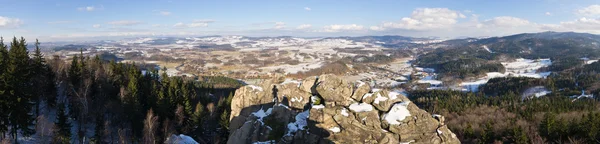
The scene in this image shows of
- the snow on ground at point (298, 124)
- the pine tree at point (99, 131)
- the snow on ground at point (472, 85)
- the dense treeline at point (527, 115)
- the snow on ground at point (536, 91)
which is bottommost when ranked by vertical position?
the snow on ground at point (472, 85)

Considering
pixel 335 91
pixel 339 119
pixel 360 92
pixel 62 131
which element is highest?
pixel 335 91

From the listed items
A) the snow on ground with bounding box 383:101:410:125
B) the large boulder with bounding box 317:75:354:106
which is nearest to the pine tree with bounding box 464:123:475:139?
the snow on ground with bounding box 383:101:410:125

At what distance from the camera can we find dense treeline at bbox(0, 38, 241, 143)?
34.7 m

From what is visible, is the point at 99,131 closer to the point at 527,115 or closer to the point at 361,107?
the point at 361,107

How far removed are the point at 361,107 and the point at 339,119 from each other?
3.02 metres

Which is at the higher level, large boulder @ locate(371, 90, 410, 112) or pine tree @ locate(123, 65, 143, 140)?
large boulder @ locate(371, 90, 410, 112)

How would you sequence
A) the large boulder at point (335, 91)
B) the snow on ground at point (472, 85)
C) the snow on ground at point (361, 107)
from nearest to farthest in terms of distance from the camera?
the snow on ground at point (361, 107) < the large boulder at point (335, 91) < the snow on ground at point (472, 85)

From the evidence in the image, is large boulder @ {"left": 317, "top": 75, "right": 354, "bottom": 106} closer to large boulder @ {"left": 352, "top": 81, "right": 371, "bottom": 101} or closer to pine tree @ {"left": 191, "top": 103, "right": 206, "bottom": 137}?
large boulder @ {"left": 352, "top": 81, "right": 371, "bottom": 101}

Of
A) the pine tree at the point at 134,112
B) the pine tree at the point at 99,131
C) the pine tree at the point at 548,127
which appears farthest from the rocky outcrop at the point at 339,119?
the pine tree at the point at 548,127

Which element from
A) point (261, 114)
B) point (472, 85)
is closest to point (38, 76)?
point (261, 114)

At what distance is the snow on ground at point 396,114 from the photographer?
32.7 metres

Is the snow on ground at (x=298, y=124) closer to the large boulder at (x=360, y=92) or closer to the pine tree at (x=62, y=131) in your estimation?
the large boulder at (x=360, y=92)

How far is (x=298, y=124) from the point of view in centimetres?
3344

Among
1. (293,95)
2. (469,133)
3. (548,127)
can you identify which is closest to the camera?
(293,95)
